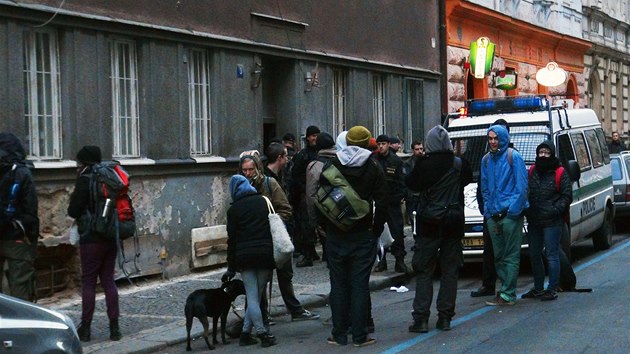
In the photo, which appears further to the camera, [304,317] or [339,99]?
[339,99]

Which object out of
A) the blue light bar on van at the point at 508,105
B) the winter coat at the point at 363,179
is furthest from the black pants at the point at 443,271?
the blue light bar on van at the point at 508,105

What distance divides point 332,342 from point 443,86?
54.0ft

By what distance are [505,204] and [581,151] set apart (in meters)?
5.20

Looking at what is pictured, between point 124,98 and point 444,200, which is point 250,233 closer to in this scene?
point 444,200

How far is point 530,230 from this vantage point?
498 inches

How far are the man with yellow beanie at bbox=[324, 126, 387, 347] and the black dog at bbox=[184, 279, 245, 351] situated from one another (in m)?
0.96

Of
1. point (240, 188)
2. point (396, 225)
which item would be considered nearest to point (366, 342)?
point (240, 188)

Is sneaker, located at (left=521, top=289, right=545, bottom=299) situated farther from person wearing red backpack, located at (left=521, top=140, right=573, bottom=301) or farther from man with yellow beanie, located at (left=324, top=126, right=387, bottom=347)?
man with yellow beanie, located at (left=324, top=126, right=387, bottom=347)

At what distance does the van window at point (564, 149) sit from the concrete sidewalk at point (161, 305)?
2774 mm

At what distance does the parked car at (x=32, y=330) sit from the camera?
6.16 meters

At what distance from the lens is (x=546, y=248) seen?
Answer: 12.7 m

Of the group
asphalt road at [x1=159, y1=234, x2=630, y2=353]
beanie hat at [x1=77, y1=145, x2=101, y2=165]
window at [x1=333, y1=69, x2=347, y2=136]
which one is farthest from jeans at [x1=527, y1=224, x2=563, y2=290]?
window at [x1=333, y1=69, x2=347, y2=136]

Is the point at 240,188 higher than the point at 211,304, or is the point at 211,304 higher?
the point at 240,188

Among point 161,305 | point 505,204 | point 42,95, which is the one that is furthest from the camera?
point 42,95
